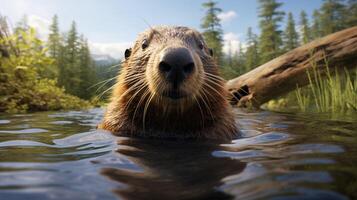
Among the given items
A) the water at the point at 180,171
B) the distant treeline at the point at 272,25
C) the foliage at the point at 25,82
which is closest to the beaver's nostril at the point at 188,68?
the water at the point at 180,171

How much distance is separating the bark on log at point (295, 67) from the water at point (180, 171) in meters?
4.49

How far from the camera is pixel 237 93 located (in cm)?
962

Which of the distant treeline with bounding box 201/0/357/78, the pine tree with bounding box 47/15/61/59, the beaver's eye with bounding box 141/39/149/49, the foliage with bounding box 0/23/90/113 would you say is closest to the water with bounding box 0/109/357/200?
the beaver's eye with bounding box 141/39/149/49

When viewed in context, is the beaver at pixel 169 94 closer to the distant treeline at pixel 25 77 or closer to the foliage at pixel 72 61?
the distant treeline at pixel 25 77

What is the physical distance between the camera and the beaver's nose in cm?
323

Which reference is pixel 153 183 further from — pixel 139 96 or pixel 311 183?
pixel 139 96

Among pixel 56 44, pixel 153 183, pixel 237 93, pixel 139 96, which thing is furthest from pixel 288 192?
pixel 56 44

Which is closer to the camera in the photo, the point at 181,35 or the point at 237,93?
the point at 181,35

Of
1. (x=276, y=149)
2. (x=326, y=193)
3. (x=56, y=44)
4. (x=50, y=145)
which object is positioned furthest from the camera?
(x=56, y=44)

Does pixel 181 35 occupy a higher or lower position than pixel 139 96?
higher

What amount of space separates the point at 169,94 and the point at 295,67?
5.89 metres

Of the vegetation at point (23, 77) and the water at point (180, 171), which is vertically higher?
the vegetation at point (23, 77)

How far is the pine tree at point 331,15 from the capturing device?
40031 millimetres

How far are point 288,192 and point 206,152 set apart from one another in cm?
143
